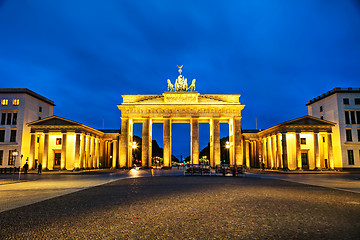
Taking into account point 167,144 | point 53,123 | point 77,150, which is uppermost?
point 53,123

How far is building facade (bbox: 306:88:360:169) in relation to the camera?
2016 inches

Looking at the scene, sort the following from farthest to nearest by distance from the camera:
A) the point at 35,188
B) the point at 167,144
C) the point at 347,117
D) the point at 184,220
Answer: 1. the point at 167,144
2. the point at 347,117
3. the point at 35,188
4. the point at 184,220

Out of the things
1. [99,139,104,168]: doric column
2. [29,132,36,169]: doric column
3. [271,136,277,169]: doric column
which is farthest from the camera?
[99,139,104,168]: doric column

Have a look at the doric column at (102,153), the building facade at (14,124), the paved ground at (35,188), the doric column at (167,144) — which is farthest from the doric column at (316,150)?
the building facade at (14,124)

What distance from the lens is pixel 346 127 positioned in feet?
171

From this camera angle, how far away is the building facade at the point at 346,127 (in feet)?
168

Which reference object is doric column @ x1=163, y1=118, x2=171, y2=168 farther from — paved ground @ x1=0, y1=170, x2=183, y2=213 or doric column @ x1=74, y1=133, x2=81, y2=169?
paved ground @ x1=0, y1=170, x2=183, y2=213

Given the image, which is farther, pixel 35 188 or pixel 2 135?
pixel 2 135

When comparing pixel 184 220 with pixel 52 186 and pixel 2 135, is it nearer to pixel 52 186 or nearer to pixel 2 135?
pixel 52 186

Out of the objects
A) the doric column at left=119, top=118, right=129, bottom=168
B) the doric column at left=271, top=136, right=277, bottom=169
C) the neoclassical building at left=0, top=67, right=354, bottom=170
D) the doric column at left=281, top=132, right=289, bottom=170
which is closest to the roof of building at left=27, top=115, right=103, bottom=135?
the neoclassical building at left=0, top=67, right=354, bottom=170

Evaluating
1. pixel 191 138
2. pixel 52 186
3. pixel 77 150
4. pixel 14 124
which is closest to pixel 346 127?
pixel 191 138

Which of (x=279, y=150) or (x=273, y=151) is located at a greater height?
(x=279, y=150)

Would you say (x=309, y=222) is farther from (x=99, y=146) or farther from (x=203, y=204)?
(x=99, y=146)

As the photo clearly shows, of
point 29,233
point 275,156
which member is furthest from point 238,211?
point 275,156
